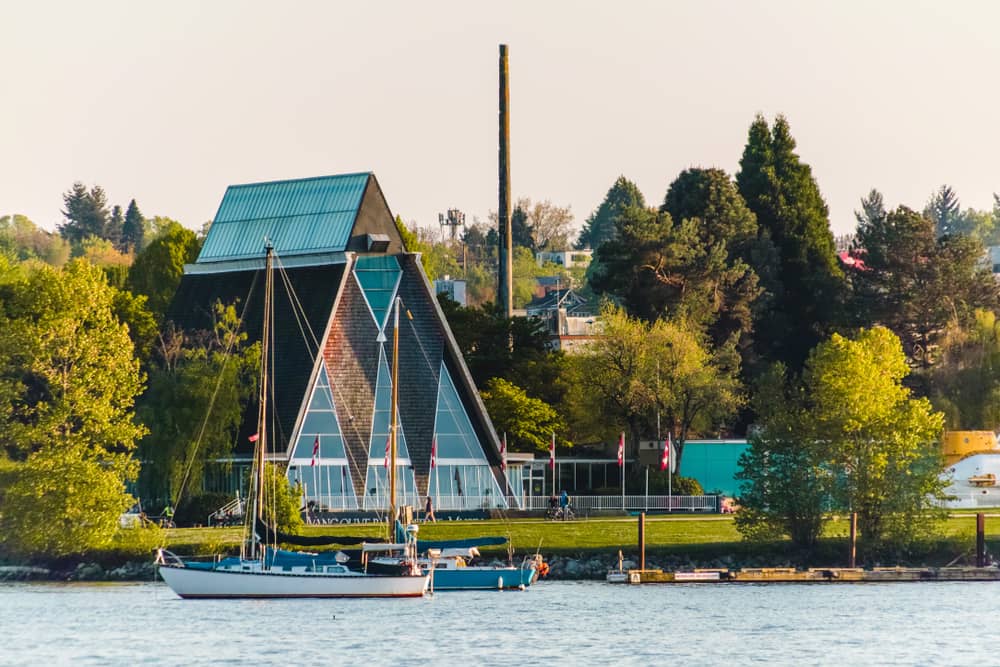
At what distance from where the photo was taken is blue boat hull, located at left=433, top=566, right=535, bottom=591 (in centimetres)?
6769

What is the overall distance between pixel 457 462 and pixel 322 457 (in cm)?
663

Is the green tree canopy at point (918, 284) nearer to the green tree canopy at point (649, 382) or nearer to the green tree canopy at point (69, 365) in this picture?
the green tree canopy at point (649, 382)

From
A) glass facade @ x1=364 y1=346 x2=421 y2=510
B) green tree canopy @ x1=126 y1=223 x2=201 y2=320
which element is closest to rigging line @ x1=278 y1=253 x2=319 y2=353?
glass facade @ x1=364 y1=346 x2=421 y2=510

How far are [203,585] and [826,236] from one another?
65.2 meters

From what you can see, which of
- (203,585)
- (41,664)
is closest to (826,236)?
(203,585)

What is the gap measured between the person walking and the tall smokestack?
2519 cm

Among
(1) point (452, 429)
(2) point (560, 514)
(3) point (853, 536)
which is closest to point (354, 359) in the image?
(1) point (452, 429)

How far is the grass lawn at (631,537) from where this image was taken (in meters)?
73.7

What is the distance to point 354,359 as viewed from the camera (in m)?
90.0

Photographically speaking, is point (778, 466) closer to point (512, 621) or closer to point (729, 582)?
point (729, 582)

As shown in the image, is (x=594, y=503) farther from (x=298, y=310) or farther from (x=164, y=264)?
(x=164, y=264)

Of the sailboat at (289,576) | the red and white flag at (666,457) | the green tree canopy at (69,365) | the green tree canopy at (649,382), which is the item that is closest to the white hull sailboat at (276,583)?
the sailboat at (289,576)

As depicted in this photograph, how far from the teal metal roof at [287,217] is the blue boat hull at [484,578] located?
88.7ft

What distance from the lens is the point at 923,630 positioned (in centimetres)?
5675
